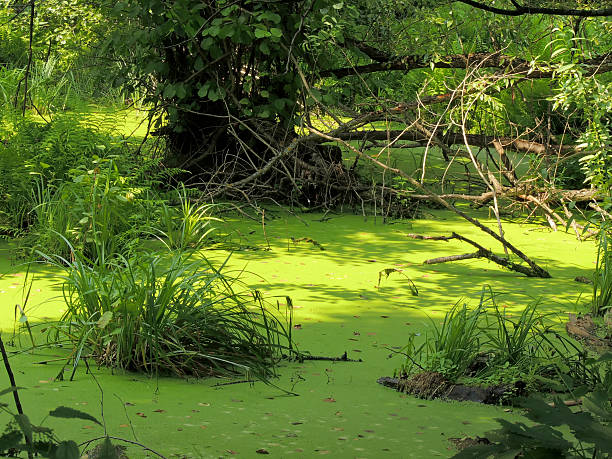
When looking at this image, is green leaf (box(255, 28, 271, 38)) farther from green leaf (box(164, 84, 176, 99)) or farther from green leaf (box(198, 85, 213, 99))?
green leaf (box(164, 84, 176, 99))

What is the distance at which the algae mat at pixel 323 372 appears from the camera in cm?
255

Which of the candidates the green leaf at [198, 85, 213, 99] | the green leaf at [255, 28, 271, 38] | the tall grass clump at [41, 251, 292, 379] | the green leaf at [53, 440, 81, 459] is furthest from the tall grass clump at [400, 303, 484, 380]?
the green leaf at [198, 85, 213, 99]

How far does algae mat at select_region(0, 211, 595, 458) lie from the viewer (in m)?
2.55

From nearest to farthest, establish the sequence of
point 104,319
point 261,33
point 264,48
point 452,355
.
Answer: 1. point 104,319
2. point 452,355
3. point 261,33
4. point 264,48

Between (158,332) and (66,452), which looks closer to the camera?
(66,452)

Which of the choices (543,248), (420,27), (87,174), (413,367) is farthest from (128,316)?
(420,27)

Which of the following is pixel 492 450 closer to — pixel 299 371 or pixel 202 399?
pixel 202 399

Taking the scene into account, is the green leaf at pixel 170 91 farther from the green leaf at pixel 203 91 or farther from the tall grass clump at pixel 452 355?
the tall grass clump at pixel 452 355

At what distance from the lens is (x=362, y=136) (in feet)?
23.8

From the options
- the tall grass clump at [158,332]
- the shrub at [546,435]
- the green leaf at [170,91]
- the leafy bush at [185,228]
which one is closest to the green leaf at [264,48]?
the green leaf at [170,91]

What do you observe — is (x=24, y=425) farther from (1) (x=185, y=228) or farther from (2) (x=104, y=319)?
(1) (x=185, y=228)

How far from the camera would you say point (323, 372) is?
327 centimetres

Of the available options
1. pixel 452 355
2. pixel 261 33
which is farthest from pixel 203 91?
pixel 452 355

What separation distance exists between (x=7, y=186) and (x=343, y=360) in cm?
321
